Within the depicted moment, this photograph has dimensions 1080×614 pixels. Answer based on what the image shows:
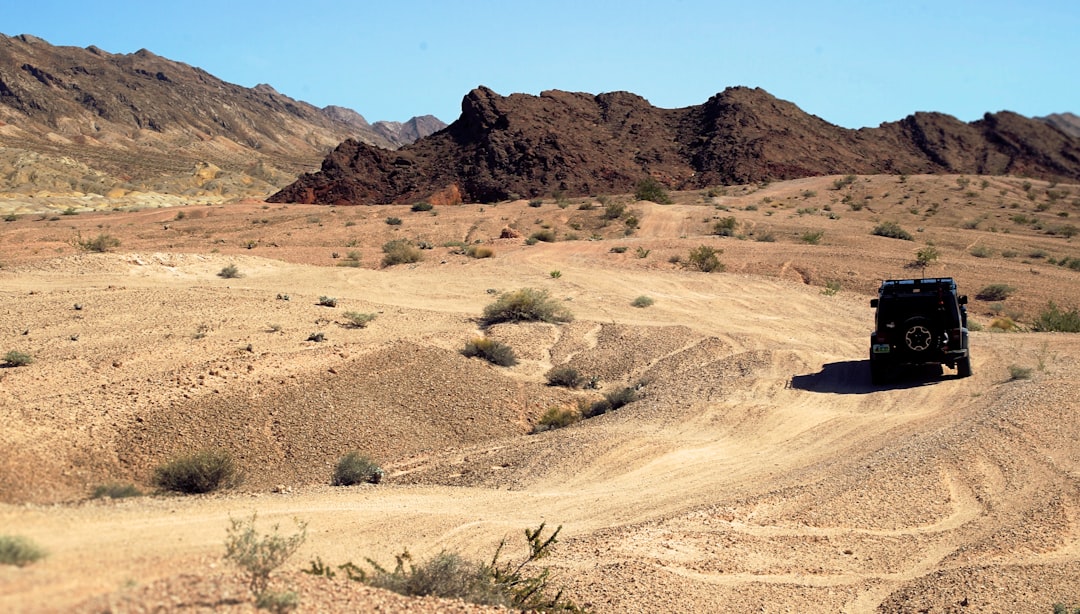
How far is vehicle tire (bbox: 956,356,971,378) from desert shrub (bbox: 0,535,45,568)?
15052mm

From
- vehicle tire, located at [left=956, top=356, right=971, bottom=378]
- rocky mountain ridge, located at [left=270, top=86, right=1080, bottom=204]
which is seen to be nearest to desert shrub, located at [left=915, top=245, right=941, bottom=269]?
vehicle tire, located at [left=956, top=356, right=971, bottom=378]

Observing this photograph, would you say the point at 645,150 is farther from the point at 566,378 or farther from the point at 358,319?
the point at 566,378

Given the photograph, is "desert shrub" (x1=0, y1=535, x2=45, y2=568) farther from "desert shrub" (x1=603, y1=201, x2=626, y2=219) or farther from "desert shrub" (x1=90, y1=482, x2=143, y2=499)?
"desert shrub" (x1=603, y1=201, x2=626, y2=219)

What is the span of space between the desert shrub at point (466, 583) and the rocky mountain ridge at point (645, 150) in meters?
53.0

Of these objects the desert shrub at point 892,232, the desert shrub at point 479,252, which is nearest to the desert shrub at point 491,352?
the desert shrub at point 479,252

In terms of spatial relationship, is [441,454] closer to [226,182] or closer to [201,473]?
[201,473]

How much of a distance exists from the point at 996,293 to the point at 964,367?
38.7ft

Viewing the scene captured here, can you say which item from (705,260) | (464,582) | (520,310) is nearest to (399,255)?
(520,310)

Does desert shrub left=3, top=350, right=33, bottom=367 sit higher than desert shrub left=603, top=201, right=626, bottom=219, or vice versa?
desert shrub left=603, top=201, right=626, bottom=219

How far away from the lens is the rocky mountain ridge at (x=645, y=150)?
6203cm

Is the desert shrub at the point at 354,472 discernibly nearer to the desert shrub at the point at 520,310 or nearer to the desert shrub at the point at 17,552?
the desert shrub at the point at 17,552

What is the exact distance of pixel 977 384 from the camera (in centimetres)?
1545

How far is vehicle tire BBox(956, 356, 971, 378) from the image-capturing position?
15844 mm

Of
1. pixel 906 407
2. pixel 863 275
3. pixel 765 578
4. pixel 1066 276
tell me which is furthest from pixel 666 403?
pixel 1066 276
